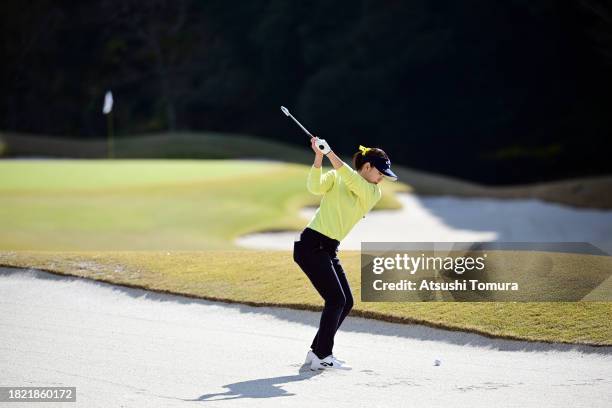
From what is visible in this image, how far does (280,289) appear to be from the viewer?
12.6 meters

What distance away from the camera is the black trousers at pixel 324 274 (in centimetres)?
920

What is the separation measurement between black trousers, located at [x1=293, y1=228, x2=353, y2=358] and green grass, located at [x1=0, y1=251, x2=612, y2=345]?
2.16 meters

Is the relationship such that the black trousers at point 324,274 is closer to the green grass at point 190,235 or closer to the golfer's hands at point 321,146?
the golfer's hands at point 321,146

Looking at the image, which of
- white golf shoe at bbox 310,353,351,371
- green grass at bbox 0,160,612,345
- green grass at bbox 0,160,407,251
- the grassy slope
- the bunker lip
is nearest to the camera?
white golf shoe at bbox 310,353,351,371

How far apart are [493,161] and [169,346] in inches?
1303

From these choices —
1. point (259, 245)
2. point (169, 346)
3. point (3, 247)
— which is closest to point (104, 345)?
point (169, 346)

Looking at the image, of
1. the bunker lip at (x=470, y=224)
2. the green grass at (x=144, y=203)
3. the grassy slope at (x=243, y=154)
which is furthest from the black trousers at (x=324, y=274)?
the grassy slope at (x=243, y=154)

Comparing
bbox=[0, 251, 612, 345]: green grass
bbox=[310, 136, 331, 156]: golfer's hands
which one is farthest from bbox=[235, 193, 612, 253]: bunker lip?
bbox=[310, 136, 331, 156]: golfer's hands

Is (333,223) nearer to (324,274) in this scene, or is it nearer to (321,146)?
(324,274)

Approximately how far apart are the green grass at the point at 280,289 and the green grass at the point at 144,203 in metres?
4.67

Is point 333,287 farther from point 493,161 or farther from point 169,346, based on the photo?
point 493,161

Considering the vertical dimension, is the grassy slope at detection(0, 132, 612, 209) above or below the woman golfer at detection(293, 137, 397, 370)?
above

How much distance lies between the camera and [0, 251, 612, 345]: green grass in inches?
433

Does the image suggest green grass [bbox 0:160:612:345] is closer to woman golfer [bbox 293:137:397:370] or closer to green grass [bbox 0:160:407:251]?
green grass [bbox 0:160:407:251]
